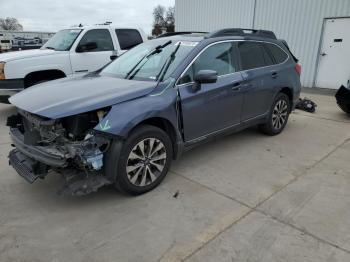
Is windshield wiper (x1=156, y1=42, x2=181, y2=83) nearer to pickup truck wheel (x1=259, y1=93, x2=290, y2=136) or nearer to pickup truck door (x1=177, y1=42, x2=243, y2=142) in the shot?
pickup truck door (x1=177, y1=42, x2=243, y2=142)

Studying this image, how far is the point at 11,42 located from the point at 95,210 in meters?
25.5

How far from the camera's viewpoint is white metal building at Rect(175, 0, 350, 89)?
10125 millimetres

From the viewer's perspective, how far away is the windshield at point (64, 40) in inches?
301

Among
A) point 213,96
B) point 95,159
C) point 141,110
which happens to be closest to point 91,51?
point 213,96

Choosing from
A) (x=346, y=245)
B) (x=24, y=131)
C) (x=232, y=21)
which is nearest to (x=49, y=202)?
(x=24, y=131)

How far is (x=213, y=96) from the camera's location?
4242 millimetres

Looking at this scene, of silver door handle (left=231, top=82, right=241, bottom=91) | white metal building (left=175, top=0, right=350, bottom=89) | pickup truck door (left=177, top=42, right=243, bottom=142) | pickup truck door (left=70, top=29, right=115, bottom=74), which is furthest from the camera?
white metal building (left=175, top=0, right=350, bottom=89)

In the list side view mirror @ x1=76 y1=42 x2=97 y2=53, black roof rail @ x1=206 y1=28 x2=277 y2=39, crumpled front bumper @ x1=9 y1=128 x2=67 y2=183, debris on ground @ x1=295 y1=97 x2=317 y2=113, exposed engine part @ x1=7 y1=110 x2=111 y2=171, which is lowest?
debris on ground @ x1=295 y1=97 x2=317 y2=113

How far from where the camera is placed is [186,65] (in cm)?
398

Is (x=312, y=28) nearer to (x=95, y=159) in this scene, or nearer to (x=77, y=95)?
(x=77, y=95)

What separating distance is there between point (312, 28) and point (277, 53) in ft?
20.2

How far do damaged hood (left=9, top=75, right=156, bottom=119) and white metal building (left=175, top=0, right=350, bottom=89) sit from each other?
8701 mm

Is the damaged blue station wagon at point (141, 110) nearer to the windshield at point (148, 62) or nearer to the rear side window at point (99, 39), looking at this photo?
the windshield at point (148, 62)

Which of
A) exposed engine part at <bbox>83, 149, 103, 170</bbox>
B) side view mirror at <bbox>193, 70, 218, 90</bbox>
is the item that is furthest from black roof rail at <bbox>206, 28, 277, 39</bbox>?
exposed engine part at <bbox>83, 149, 103, 170</bbox>
